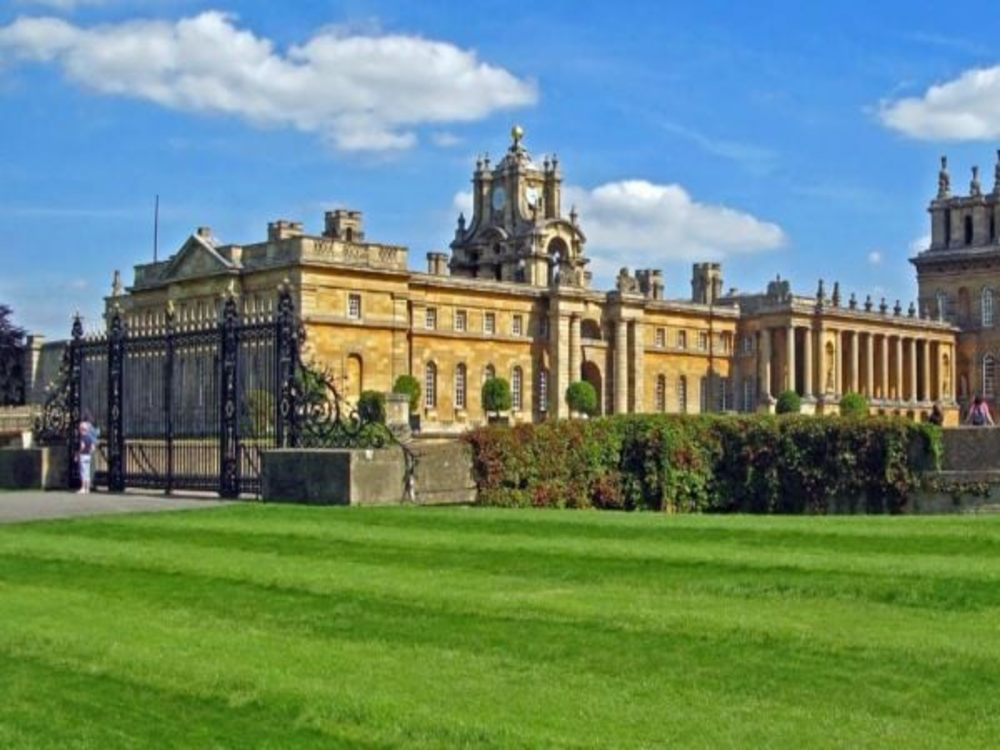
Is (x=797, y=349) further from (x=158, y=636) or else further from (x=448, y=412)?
(x=158, y=636)

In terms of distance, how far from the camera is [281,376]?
2100cm

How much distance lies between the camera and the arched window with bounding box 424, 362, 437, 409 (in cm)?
6888

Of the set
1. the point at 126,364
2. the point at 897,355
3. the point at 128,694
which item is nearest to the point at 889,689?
the point at 128,694

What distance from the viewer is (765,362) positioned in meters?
87.2

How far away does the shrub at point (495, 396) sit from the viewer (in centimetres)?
6525

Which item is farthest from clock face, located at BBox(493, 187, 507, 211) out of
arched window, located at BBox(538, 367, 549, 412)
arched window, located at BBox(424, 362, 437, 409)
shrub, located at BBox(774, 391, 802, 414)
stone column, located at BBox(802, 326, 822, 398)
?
shrub, located at BBox(774, 391, 802, 414)

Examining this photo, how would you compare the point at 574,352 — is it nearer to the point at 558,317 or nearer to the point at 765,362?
the point at 558,317

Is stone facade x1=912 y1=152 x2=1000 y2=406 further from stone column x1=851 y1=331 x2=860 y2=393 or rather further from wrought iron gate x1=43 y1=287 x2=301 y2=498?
wrought iron gate x1=43 y1=287 x2=301 y2=498

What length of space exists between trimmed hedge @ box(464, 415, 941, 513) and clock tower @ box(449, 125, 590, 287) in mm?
55441

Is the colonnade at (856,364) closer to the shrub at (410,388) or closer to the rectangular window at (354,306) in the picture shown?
the shrub at (410,388)

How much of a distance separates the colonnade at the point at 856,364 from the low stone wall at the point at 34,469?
6074cm

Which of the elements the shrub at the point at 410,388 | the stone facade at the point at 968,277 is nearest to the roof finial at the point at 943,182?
the stone facade at the point at 968,277

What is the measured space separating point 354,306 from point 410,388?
449 centimetres

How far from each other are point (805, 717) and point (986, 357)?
98266 millimetres
